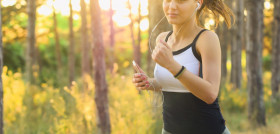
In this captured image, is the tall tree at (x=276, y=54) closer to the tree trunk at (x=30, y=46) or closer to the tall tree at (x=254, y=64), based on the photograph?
the tall tree at (x=254, y=64)

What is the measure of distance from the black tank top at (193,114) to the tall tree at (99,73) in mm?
3791

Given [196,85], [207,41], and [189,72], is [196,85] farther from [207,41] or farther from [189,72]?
[207,41]

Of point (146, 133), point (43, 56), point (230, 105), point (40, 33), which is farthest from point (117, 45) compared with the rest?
point (146, 133)

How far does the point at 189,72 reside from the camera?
1.88m

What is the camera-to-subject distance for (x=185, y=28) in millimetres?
2227

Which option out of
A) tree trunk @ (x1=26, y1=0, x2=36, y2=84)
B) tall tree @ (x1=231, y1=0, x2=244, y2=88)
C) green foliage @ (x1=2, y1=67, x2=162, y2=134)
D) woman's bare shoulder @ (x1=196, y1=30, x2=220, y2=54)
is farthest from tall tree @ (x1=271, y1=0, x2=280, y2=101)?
woman's bare shoulder @ (x1=196, y1=30, x2=220, y2=54)

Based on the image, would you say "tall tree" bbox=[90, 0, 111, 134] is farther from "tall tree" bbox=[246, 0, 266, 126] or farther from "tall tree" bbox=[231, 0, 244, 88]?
"tall tree" bbox=[231, 0, 244, 88]

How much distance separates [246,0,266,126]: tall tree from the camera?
713 centimetres

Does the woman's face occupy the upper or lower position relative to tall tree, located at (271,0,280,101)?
upper

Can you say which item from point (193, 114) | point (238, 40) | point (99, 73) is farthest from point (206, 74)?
point (238, 40)

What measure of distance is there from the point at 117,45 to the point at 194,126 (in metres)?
27.8

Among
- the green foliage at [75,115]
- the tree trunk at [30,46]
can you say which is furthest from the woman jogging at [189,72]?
the tree trunk at [30,46]

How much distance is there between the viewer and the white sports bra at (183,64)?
2.03 metres

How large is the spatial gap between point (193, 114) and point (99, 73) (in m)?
3.94
